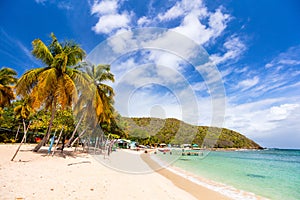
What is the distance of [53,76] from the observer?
11.2 metres

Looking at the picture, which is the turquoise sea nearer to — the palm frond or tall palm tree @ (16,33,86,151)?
tall palm tree @ (16,33,86,151)

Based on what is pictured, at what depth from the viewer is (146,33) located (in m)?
13.0

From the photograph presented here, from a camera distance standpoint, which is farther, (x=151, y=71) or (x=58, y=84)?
(x=151, y=71)

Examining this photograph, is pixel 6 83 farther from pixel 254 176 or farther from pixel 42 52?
pixel 254 176

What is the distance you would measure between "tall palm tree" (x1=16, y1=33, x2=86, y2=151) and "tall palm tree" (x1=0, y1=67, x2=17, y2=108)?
9.93 meters

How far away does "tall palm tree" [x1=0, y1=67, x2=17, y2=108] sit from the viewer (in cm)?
1908

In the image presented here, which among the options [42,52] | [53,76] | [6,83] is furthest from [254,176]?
[6,83]

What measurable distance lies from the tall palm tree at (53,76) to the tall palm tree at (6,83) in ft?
32.6

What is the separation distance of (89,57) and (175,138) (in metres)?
61.0

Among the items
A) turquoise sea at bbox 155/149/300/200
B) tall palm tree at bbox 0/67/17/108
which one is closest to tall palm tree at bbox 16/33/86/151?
tall palm tree at bbox 0/67/17/108

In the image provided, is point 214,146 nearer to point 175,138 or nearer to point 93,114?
point 175,138

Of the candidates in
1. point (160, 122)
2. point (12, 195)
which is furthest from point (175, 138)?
point (12, 195)

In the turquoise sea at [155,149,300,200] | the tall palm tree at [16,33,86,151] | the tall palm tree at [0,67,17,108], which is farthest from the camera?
the tall palm tree at [0,67,17,108]

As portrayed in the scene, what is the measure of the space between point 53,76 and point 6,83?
502 inches
